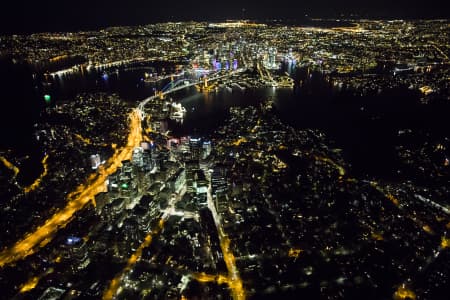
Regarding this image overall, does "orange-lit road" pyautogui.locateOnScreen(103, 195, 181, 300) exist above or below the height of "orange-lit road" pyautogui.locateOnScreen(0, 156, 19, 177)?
below

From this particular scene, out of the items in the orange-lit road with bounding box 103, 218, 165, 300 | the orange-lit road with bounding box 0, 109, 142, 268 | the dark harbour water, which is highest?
the dark harbour water

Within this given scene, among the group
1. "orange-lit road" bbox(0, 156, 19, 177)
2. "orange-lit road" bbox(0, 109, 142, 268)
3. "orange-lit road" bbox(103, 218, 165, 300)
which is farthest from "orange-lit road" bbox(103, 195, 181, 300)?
"orange-lit road" bbox(0, 156, 19, 177)

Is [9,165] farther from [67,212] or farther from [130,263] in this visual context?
[130,263]

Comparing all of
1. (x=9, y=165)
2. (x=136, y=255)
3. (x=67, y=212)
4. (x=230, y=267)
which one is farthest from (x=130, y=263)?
(x=9, y=165)

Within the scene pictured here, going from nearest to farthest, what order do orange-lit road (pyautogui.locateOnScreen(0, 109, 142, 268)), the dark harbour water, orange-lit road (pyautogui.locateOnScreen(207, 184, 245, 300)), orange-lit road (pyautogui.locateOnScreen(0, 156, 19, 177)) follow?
orange-lit road (pyautogui.locateOnScreen(207, 184, 245, 300)) < orange-lit road (pyautogui.locateOnScreen(0, 109, 142, 268)) < orange-lit road (pyautogui.locateOnScreen(0, 156, 19, 177)) < the dark harbour water

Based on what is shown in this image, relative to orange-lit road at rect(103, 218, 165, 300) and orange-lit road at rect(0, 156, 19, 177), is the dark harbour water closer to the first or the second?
orange-lit road at rect(0, 156, 19, 177)

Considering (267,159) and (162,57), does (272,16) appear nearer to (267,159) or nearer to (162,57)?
(162,57)

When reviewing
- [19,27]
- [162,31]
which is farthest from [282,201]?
[19,27]
